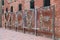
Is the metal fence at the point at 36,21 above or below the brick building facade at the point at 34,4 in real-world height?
below

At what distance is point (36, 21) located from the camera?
12477mm

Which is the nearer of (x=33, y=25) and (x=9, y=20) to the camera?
(x=33, y=25)

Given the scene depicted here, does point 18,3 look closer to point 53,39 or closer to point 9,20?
point 9,20

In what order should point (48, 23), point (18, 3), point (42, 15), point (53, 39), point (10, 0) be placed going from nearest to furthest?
1. point (53, 39)
2. point (48, 23)
3. point (42, 15)
4. point (18, 3)
5. point (10, 0)

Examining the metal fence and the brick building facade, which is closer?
the brick building facade

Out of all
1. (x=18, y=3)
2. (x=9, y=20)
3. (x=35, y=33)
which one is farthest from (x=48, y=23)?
(x=18, y=3)

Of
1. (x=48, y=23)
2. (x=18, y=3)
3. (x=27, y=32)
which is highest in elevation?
(x=18, y=3)

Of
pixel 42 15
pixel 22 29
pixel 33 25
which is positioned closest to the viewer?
pixel 42 15

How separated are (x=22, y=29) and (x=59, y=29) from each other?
5238 millimetres

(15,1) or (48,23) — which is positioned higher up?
(15,1)

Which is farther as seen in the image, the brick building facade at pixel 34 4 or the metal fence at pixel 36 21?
the metal fence at pixel 36 21

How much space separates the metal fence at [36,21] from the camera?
34.2ft

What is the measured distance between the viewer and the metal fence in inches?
411

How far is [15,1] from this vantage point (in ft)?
68.9
